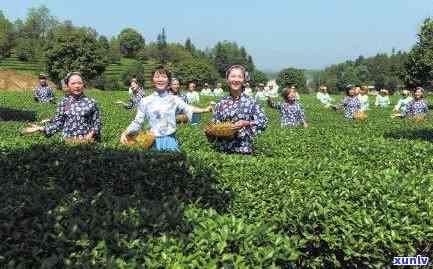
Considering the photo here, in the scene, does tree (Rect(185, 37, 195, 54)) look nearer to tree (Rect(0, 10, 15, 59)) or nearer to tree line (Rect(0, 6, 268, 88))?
tree line (Rect(0, 6, 268, 88))

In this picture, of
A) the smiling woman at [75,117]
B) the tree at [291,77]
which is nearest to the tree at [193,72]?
the tree at [291,77]

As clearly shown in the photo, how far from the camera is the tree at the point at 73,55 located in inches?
2990

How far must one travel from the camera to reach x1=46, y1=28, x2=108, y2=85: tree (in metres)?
75.9

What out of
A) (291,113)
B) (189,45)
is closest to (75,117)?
(291,113)

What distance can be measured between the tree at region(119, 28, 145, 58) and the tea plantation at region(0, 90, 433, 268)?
149148 mm

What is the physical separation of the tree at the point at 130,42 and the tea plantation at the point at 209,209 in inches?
5872

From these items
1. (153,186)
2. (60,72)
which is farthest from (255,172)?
(60,72)

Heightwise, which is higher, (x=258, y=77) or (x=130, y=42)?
(x=130, y=42)

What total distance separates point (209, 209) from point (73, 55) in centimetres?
7489

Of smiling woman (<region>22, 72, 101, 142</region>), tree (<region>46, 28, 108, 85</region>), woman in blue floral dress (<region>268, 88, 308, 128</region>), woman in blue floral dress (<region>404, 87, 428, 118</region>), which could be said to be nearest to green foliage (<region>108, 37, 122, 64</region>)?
tree (<region>46, 28, 108, 85</region>)

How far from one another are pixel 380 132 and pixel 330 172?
30.3 feet

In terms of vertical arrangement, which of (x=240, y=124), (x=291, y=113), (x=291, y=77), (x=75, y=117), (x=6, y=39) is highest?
(x=6, y=39)

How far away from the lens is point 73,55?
7662 centimetres

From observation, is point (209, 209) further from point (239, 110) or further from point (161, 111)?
point (161, 111)
